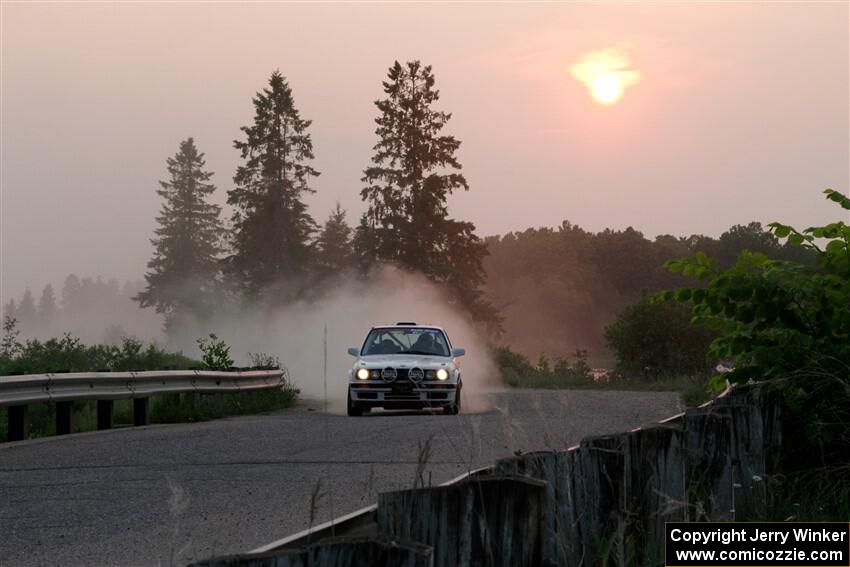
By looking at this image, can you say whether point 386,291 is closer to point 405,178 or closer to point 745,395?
point 405,178

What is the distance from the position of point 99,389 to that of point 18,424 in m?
1.64

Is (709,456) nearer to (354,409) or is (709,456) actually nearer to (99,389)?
(99,389)

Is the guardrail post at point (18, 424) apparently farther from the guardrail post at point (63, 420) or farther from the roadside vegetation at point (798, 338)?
the roadside vegetation at point (798, 338)

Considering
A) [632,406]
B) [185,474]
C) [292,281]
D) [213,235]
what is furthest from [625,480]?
[213,235]

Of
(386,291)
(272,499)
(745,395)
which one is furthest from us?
(386,291)

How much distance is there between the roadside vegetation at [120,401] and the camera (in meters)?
21.4

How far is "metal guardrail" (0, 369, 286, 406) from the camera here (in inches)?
643

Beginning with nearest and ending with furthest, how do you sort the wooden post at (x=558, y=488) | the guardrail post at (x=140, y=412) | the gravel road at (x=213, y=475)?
the wooden post at (x=558, y=488) → the gravel road at (x=213, y=475) → the guardrail post at (x=140, y=412)

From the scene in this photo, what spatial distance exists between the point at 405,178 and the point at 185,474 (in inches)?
2608

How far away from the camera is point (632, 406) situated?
79.4 feet

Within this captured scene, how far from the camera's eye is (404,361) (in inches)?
883

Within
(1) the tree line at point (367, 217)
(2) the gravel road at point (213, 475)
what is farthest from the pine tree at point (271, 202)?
(2) the gravel road at point (213, 475)

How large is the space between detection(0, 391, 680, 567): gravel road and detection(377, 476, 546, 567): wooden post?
341 millimetres

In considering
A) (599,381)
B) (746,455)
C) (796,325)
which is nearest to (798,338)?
(796,325)
